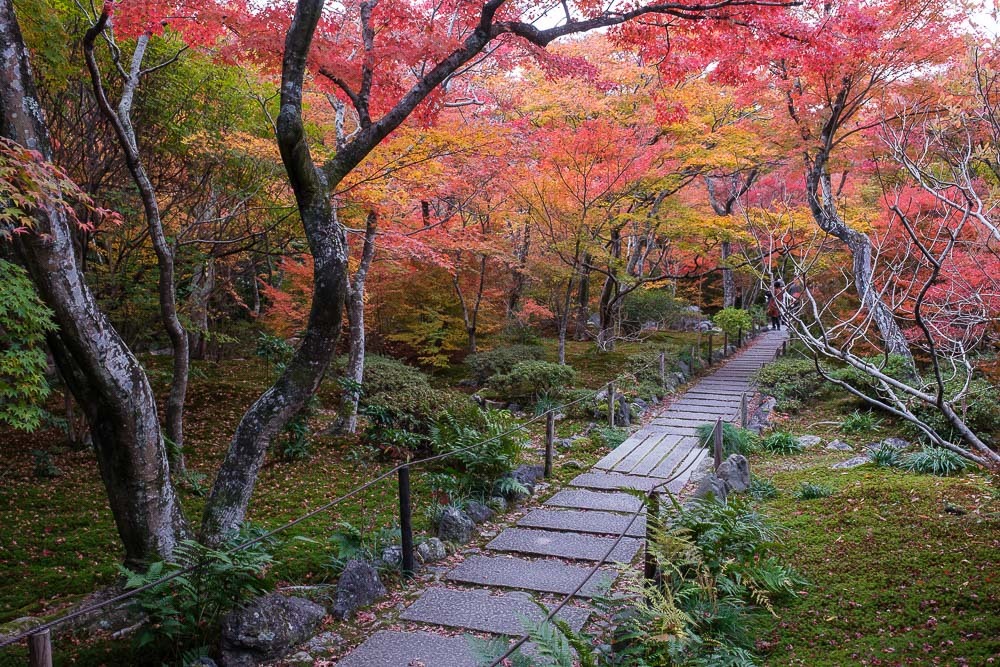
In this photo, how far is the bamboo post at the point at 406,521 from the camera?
196 inches

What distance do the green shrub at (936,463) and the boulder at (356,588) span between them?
702cm

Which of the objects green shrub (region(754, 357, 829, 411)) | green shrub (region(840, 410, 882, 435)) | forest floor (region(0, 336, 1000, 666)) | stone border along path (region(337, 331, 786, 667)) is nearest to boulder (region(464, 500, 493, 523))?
stone border along path (region(337, 331, 786, 667))

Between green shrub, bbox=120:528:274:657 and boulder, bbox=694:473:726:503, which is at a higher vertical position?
green shrub, bbox=120:528:274:657

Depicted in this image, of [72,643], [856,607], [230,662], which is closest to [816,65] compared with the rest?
[856,607]

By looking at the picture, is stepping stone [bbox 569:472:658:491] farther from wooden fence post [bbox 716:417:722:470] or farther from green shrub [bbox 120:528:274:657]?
green shrub [bbox 120:528:274:657]

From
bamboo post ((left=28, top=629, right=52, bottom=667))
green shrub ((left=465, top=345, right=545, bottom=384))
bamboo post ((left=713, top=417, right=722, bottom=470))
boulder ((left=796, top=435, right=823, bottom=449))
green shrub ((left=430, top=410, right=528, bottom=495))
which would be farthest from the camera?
green shrub ((left=465, top=345, right=545, bottom=384))

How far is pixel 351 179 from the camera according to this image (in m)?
9.27

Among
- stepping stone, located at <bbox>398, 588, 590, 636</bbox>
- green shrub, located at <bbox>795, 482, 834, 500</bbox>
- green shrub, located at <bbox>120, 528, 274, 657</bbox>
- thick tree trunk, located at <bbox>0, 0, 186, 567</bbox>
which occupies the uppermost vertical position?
thick tree trunk, located at <bbox>0, 0, 186, 567</bbox>

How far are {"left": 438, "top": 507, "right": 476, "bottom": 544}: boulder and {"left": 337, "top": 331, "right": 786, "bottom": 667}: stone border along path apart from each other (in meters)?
0.26

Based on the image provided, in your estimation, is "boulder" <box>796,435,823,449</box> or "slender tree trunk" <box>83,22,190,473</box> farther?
"boulder" <box>796,435,823,449</box>

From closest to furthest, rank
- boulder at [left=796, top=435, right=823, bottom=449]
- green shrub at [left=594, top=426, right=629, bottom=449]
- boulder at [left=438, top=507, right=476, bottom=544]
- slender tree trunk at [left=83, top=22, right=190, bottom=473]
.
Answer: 1. boulder at [left=438, top=507, right=476, bottom=544]
2. slender tree trunk at [left=83, top=22, right=190, bottom=473]
3. green shrub at [left=594, top=426, right=629, bottom=449]
4. boulder at [left=796, top=435, right=823, bottom=449]

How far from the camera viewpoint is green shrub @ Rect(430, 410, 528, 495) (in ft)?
22.7

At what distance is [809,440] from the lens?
424 inches

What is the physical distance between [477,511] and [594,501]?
1.36 meters
